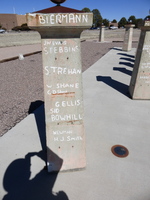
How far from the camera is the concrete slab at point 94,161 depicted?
252 centimetres

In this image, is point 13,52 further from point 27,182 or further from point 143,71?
point 27,182

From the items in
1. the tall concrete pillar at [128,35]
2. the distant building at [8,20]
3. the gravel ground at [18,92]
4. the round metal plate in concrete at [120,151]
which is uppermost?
the distant building at [8,20]

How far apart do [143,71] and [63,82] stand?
157 inches

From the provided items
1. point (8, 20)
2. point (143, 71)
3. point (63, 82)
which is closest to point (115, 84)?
point (143, 71)


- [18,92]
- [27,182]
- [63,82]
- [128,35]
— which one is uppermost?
[128,35]

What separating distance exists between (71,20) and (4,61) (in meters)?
11.3

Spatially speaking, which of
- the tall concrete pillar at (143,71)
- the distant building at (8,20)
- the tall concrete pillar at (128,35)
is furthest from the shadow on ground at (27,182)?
the distant building at (8,20)

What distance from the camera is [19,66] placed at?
10.6m

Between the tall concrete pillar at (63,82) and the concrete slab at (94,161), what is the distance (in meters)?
0.31

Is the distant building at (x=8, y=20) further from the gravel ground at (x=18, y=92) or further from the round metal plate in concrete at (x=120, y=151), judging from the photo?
the round metal plate in concrete at (x=120, y=151)

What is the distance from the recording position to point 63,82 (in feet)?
7.58

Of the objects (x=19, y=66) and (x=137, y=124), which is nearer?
(x=137, y=124)

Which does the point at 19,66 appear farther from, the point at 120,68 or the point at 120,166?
the point at 120,166


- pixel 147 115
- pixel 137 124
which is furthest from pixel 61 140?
pixel 147 115
